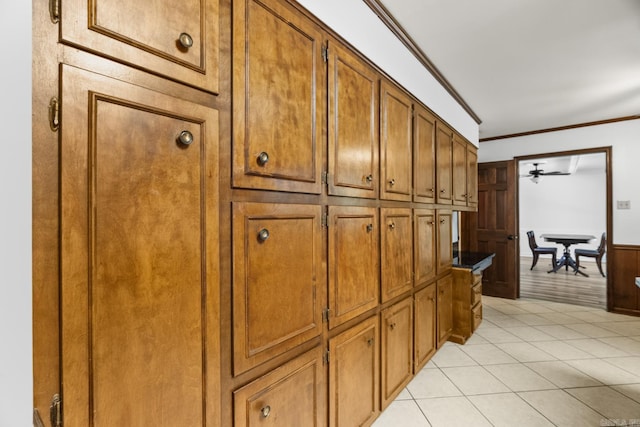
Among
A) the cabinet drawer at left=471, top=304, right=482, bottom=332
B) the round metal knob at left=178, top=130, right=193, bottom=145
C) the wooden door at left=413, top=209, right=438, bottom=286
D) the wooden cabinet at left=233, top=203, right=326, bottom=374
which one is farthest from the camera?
the cabinet drawer at left=471, top=304, right=482, bottom=332

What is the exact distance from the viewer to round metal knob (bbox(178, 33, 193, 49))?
875 millimetres

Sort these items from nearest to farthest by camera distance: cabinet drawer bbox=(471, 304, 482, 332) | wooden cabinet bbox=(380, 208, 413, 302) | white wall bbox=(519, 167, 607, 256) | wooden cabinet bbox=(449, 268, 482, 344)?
1. wooden cabinet bbox=(380, 208, 413, 302)
2. wooden cabinet bbox=(449, 268, 482, 344)
3. cabinet drawer bbox=(471, 304, 482, 332)
4. white wall bbox=(519, 167, 607, 256)

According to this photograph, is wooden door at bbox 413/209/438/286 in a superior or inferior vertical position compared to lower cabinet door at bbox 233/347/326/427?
superior

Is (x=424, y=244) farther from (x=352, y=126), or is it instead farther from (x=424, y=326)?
(x=352, y=126)

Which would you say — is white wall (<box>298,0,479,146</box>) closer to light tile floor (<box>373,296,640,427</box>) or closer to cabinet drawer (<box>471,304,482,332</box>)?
cabinet drawer (<box>471,304,482,332</box>)

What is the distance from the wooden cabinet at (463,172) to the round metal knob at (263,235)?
2.66 metres

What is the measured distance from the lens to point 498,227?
496 cm

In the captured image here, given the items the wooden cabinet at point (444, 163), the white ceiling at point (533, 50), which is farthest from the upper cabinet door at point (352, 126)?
the wooden cabinet at point (444, 163)

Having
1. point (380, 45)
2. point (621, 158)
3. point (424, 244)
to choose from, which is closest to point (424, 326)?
point (424, 244)

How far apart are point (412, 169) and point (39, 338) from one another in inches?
86.6

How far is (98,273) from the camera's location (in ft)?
2.38

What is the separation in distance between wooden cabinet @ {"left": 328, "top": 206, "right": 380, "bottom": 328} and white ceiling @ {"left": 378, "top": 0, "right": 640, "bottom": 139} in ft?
4.32

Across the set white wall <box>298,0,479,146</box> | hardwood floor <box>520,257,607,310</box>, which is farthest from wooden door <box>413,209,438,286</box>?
hardwood floor <box>520,257,607,310</box>

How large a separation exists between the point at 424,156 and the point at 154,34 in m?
2.14
